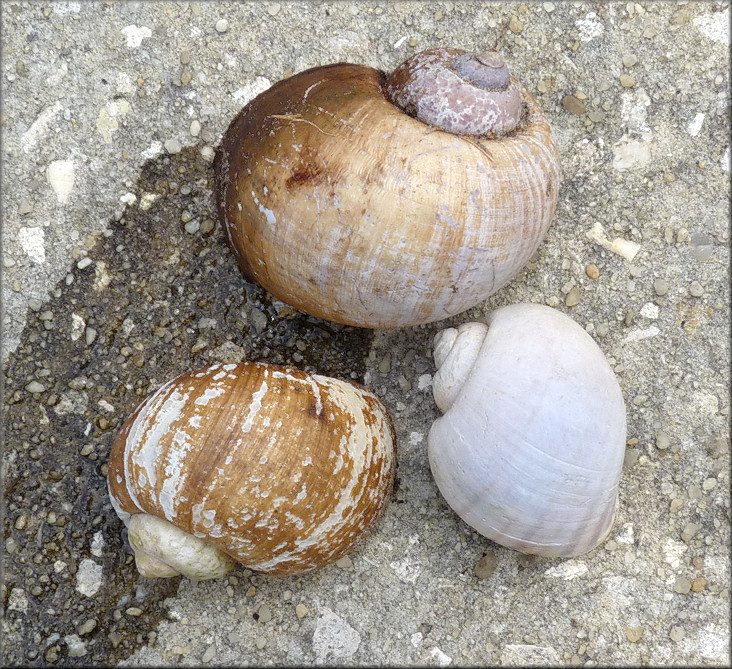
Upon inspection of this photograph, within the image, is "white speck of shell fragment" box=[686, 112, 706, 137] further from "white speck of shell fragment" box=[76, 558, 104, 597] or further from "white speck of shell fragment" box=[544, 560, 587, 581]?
"white speck of shell fragment" box=[76, 558, 104, 597]

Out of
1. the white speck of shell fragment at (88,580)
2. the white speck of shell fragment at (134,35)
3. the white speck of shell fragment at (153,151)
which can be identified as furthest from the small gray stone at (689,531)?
the white speck of shell fragment at (134,35)

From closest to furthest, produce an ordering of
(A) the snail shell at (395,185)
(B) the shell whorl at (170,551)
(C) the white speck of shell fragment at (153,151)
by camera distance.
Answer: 1. (A) the snail shell at (395,185)
2. (B) the shell whorl at (170,551)
3. (C) the white speck of shell fragment at (153,151)

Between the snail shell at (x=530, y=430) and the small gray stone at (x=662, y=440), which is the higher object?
the snail shell at (x=530, y=430)

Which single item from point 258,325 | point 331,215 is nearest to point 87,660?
point 258,325

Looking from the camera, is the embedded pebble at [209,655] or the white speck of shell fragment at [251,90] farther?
the white speck of shell fragment at [251,90]

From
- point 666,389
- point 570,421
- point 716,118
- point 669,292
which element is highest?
point 716,118

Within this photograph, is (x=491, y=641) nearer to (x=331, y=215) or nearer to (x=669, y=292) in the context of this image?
(x=669, y=292)

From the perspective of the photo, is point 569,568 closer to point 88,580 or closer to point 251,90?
point 88,580

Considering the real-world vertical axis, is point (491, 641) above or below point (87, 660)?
below

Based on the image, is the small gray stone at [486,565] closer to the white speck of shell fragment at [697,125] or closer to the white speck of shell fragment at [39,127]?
the white speck of shell fragment at [697,125]
